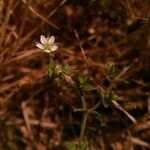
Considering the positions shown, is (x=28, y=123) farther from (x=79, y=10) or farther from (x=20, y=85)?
(x=79, y=10)

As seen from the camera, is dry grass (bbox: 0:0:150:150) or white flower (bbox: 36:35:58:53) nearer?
white flower (bbox: 36:35:58:53)

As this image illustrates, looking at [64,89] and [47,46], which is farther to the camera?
[64,89]

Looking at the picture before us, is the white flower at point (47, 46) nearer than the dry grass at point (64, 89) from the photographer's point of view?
Yes

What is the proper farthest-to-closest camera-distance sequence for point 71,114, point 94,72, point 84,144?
Result: point 71,114 → point 94,72 → point 84,144

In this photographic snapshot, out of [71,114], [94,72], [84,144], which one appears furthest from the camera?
[71,114]

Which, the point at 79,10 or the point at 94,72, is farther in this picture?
the point at 79,10

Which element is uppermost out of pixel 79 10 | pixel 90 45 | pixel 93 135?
pixel 79 10

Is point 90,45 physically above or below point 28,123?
above

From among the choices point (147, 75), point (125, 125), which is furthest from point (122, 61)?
point (125, 125)

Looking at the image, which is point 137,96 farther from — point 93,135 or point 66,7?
point 66,7

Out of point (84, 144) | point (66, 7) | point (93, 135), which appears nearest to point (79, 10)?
point (66, 7)

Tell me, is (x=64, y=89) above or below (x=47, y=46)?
below
